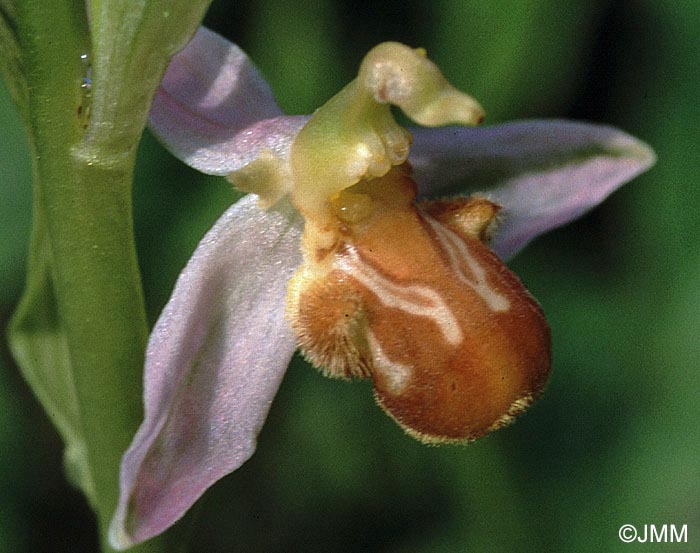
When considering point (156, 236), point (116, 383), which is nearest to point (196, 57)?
point (116, 383)

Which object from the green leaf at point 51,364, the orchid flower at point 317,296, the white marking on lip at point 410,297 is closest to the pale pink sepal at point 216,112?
the orchid flower at point 317,296

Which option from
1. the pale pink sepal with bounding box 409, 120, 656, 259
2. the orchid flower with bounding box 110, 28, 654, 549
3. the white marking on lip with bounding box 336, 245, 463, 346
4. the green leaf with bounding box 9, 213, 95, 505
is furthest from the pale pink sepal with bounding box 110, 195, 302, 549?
the pale pink sepal with bounding box 409, 120, 656, 259

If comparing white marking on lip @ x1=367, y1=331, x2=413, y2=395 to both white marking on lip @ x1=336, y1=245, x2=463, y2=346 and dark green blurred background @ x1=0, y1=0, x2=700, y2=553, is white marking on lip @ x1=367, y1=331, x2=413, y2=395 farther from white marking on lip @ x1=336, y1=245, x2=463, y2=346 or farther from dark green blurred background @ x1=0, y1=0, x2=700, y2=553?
dark green blurred background @ x1=0, y1=0, x2=700, y2=553

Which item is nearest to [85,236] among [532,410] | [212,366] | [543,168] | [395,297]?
[212,366]

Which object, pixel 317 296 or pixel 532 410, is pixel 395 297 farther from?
pixel 532 410

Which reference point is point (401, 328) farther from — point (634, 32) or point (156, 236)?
point (634, 32)

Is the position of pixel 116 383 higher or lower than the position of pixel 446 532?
higher

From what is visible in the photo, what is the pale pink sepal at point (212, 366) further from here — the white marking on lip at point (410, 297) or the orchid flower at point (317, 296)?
the white marking on lip at point (410, 297)
